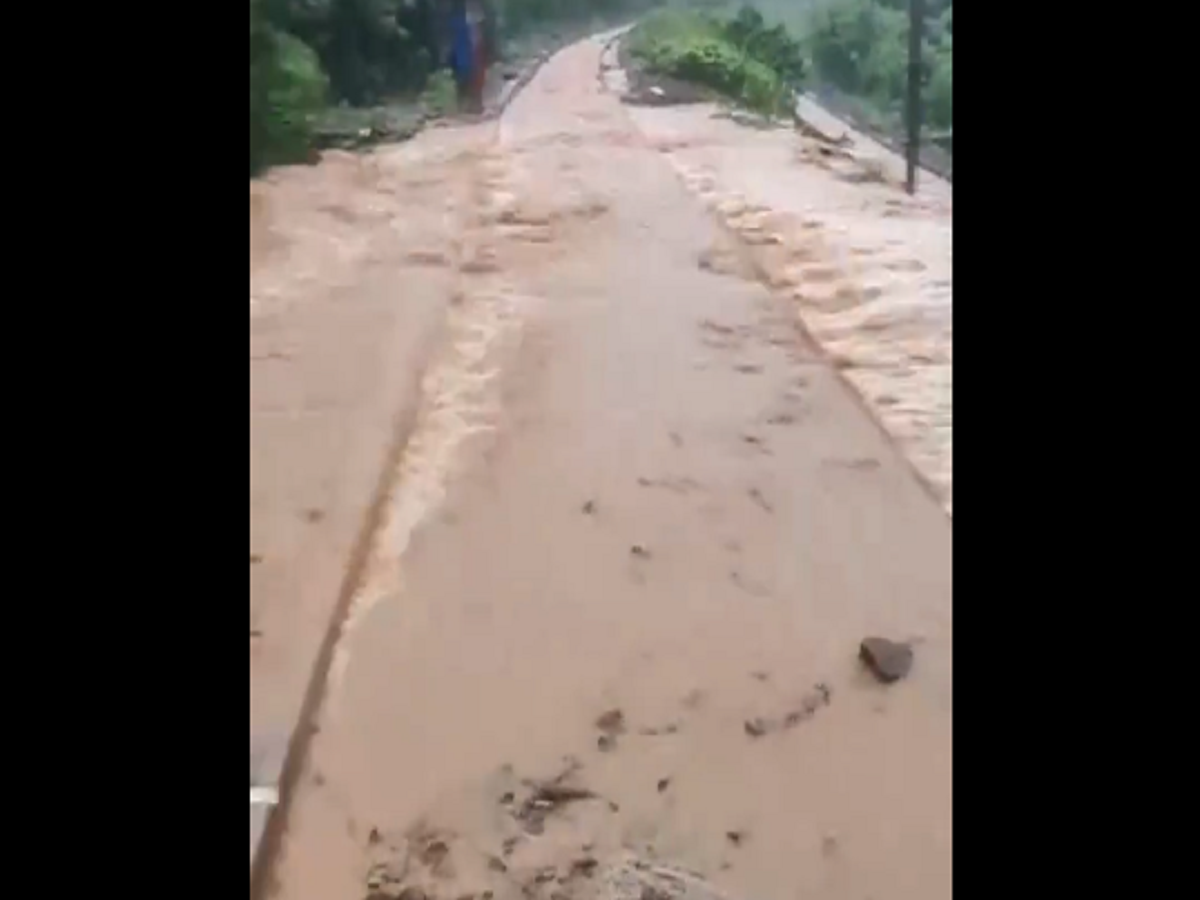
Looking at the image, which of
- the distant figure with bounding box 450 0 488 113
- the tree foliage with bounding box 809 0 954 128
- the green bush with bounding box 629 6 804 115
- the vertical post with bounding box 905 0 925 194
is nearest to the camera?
the vertical post with bounding box 905 0 925 194

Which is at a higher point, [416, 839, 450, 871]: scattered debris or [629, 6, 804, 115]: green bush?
[629, 6, 804, 115]: green bush

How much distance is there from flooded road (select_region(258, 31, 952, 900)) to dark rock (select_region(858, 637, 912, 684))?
0.02m

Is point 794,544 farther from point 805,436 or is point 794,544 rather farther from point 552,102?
point 552,102

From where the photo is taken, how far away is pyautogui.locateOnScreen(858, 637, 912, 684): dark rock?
66.5 inches

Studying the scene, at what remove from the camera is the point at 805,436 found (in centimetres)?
266

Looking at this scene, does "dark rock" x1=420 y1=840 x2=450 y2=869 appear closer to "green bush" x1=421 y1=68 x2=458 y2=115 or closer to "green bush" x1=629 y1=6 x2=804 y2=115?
"green bush" x1=421 y1=68 x2=458 y2=115

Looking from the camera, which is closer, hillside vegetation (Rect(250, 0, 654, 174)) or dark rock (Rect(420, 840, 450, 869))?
dark rock (Rect(420, 840, 450, 869))

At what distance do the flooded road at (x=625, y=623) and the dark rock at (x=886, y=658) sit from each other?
0.02m

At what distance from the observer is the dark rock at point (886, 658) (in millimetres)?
1690

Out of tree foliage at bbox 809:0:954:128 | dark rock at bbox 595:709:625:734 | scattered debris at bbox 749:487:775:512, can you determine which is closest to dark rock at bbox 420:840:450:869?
dark rock at bbox 595:709:625:734

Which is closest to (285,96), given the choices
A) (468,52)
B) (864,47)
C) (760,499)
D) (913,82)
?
(760,499)

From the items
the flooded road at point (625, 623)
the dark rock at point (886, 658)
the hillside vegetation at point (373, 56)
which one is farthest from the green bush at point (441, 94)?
the dark rock at point (886, 658)
